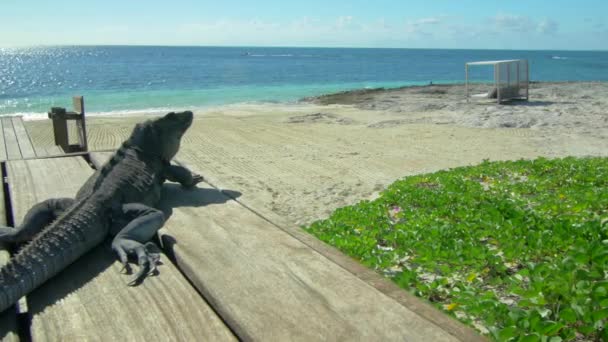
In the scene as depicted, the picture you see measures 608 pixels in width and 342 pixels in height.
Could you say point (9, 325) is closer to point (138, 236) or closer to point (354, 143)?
point (138, 236)

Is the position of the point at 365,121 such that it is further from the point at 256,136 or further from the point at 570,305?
the point at 570,305

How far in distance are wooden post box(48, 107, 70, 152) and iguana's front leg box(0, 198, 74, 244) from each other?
698 cm

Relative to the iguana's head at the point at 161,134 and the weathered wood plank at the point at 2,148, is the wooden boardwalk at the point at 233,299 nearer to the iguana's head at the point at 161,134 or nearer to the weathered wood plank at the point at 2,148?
the iguana's head at the point at 161,134

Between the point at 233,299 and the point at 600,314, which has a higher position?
the point at 233,299

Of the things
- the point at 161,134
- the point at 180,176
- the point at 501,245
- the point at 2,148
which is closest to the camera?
the point at 180,176

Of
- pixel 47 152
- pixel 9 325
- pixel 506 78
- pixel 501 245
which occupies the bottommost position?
pixel 501 245

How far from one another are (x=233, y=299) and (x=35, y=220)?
1412 millimetres

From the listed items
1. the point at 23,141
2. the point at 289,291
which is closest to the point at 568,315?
the point at 289,291

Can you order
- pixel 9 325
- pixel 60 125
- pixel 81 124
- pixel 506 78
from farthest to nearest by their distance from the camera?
pixel 506 78 → pixel 60 125 → pixel 81 124 → pixel 9 325

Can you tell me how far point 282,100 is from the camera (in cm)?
3141

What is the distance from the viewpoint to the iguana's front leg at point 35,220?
7.89ft

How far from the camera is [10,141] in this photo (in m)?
6.71

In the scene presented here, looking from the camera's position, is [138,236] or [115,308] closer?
[115,308]

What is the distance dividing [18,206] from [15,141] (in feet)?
14.7
